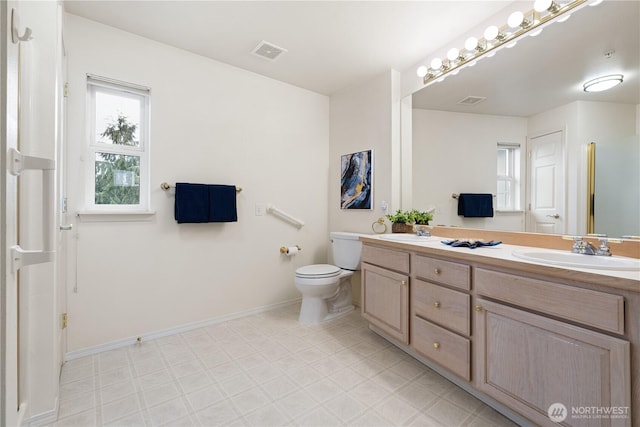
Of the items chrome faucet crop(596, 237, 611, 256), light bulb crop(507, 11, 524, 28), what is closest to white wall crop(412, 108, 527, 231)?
chrome faucet crop(596, 237, 611, 256)

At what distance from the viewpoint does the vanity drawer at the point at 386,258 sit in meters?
1.79

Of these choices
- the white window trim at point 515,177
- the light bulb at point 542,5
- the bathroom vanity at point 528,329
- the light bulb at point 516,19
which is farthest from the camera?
the white window trim at point 515,177

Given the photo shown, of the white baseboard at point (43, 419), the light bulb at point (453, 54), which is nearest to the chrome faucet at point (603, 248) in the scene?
the light bulb at point (453, 54)

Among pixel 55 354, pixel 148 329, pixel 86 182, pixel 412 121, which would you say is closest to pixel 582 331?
pixel 412 121

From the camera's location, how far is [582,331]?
0.98m

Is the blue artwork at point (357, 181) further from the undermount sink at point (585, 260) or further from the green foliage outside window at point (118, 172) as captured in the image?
the green foliage outside window at point (118, 172)

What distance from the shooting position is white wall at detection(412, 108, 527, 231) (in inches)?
71.3

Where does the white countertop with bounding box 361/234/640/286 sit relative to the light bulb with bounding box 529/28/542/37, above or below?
below

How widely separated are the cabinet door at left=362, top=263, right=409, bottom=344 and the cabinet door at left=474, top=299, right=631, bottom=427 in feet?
1.62

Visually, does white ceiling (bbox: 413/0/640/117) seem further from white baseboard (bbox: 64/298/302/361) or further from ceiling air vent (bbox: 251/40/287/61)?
white baseboard (bbox: 64/298/302/361)

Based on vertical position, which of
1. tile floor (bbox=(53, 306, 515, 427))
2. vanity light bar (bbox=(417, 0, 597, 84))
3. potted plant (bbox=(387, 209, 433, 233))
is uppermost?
vanity light bar (bbox=(417, 0, 597, 84))

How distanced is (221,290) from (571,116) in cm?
268

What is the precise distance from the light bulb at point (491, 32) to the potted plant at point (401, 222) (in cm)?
131

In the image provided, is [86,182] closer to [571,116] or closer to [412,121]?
[412,121]
